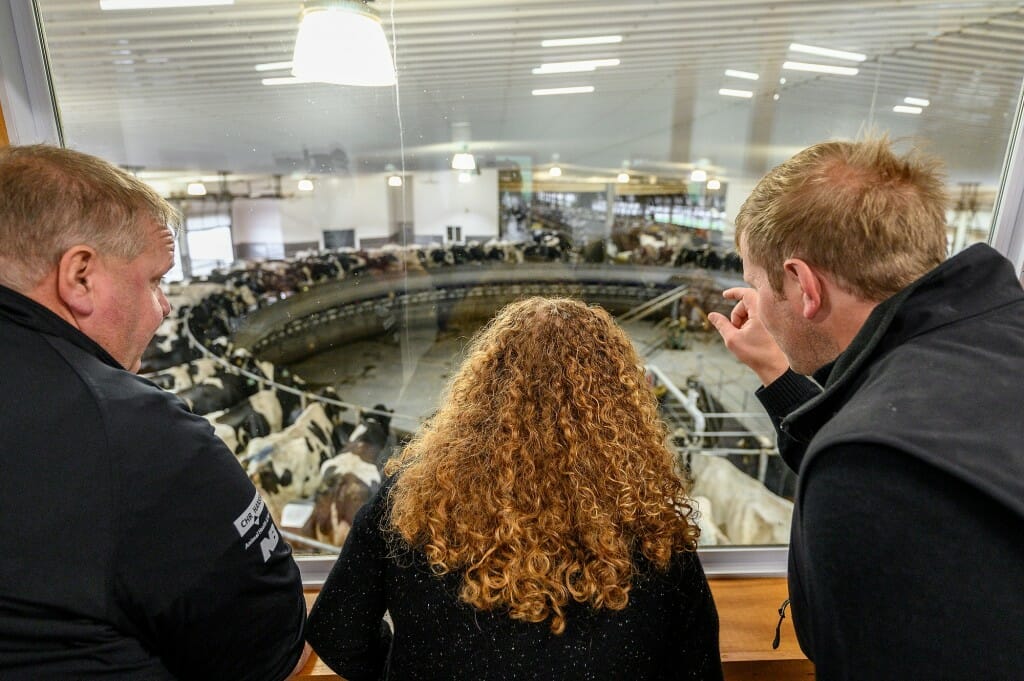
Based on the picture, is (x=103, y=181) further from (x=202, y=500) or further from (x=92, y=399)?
(x=202, y=500)

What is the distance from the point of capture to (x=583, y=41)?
2.70m

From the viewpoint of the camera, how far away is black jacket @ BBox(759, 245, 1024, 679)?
0.57 metres

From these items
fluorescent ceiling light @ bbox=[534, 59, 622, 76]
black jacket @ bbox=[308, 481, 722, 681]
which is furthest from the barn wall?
black jacket @ bbox=[308, 481, 722, 681]

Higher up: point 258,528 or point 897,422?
point 897,422

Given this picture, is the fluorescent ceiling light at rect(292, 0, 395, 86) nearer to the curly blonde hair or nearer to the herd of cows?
the curly blonde hair

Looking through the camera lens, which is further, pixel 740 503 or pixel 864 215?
pixel 740 503

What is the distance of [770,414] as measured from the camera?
1078mm

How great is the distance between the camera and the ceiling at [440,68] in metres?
1.70

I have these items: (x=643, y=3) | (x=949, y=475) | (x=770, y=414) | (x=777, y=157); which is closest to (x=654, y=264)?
(x=777, y=157)

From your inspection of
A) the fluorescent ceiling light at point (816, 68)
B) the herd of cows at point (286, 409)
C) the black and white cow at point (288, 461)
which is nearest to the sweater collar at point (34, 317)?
the herd of cows at point (286, 409)

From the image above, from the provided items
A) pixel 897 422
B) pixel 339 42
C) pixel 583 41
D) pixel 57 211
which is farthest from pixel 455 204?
pixel 897 422

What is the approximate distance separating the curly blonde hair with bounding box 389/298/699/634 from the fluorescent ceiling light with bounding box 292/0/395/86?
3.49 feet

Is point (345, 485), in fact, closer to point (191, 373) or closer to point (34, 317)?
point (191, 373)

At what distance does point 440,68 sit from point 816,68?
3219 millimetres
